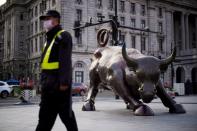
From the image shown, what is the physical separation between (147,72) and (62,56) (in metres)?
3.62

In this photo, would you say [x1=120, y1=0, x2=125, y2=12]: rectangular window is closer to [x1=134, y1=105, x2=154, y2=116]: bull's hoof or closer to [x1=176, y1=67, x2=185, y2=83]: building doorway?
[x1=176, y1=67, x2=185, y2=83]: building doorway

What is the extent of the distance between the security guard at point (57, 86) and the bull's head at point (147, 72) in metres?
3.36

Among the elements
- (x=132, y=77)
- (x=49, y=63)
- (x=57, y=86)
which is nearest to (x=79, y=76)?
(x=132, y=77)

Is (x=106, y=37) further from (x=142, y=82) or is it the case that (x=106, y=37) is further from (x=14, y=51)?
(x=14, y=51)

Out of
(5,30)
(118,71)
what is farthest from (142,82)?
(5,30)

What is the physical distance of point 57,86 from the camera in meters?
4.21

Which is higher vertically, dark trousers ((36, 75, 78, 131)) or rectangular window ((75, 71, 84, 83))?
rectangular window ((75, 71, 84, 83))

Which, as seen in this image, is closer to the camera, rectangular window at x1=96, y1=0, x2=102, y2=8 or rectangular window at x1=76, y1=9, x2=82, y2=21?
rectangular window at x1=76, y1=9, x2=82, y2=21

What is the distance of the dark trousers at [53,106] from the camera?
423 centimetres

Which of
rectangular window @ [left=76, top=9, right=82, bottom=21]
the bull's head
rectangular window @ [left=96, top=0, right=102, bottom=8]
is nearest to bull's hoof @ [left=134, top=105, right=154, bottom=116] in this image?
the bull's head

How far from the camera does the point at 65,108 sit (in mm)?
4277

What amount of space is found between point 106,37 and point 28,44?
49076 millimetres

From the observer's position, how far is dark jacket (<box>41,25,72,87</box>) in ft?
13.8

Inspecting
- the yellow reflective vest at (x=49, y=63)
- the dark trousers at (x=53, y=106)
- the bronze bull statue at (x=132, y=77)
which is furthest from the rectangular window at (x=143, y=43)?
the dark trousers at (x=53, y=106)
